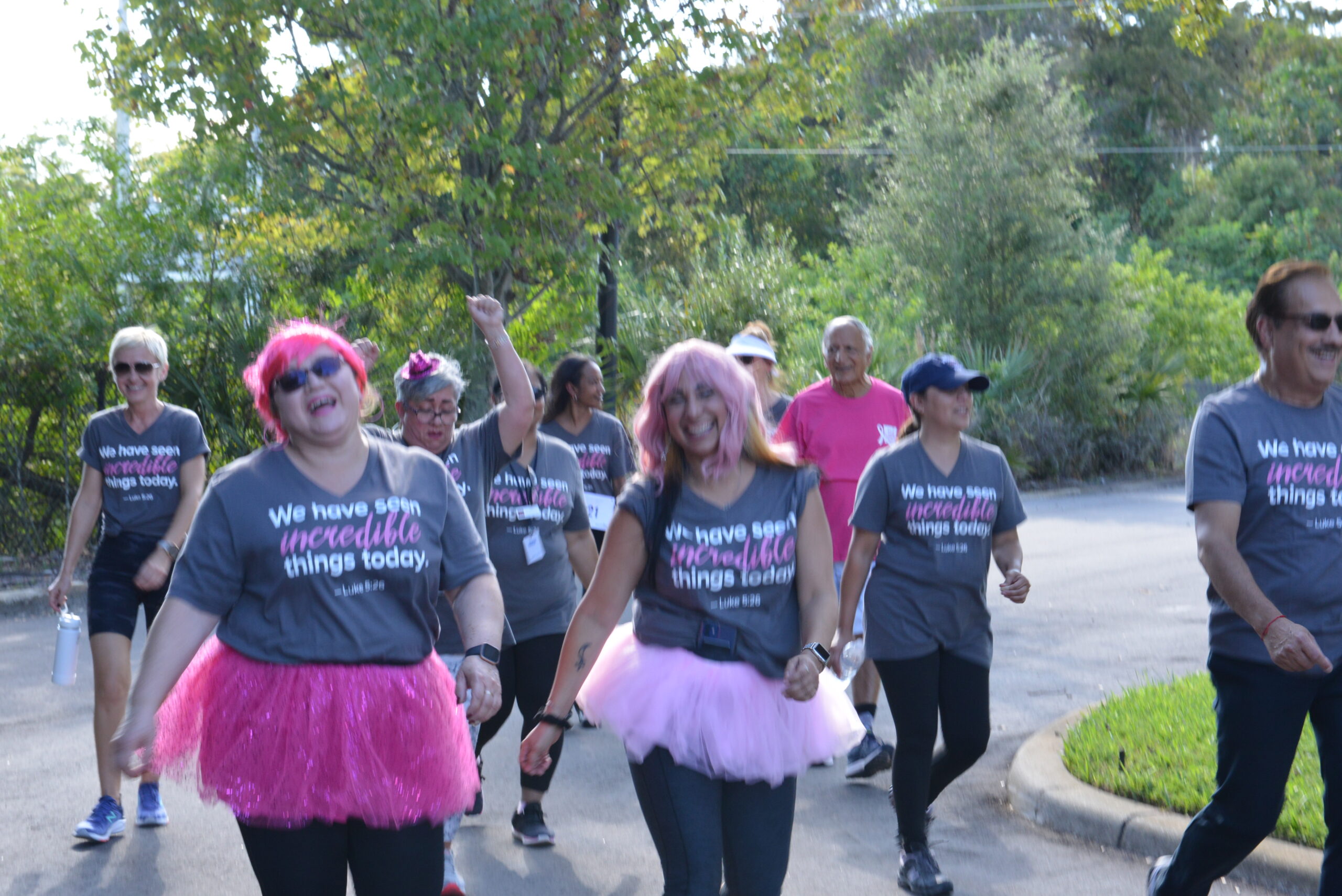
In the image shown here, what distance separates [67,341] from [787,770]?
11179 millimetres

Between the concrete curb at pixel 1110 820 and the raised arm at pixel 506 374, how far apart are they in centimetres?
261

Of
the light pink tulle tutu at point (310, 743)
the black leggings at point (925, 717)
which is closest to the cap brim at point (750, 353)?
the black leggings at point (925, 717)

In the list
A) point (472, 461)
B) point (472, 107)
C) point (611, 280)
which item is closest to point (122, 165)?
point (472, 107)

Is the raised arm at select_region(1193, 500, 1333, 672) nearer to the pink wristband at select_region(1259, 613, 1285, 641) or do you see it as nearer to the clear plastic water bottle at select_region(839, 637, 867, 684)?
the pink wristband at select_region(1259, 613, 1285, 641)

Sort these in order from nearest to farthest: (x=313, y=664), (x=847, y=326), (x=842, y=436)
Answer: (x=313, y=664) < (x=847, y=326) < (x=842, y=436)

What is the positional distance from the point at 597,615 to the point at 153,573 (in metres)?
2.71

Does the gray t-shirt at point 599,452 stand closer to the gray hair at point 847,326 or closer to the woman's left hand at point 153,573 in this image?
the gray hair at point 847,326

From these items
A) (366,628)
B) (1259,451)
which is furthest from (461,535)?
(1259,451)

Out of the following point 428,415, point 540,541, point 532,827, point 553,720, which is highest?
point 428,415

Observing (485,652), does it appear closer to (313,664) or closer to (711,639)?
(313,664)

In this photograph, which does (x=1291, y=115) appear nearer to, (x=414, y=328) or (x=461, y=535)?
(x=414, y=328)

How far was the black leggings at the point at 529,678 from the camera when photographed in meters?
5.59

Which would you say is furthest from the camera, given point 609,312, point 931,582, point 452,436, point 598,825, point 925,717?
point 609,312

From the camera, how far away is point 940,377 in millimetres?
5180
